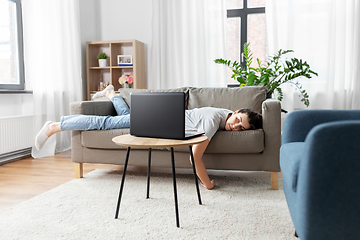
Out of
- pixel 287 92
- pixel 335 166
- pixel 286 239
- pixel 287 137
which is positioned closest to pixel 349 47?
pixel 287 92

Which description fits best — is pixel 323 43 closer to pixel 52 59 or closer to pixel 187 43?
pixel 187 43

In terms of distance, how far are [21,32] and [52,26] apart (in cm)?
34

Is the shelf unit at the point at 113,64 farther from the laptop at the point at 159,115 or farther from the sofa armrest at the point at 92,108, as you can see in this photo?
the laptop at the point at 159,115

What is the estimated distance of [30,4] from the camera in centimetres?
334

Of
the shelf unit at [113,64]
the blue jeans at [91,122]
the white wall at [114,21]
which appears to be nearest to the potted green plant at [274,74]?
the shelf unit at [113,64]

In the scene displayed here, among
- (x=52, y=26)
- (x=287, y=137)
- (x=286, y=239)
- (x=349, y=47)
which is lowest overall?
(x=286, y=239)

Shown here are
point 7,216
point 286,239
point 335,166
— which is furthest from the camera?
point 7,216

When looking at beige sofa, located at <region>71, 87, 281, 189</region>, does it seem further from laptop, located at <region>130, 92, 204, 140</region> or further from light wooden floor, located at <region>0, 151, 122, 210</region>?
laptop, located at <region>130, 92, 204, 140</region>

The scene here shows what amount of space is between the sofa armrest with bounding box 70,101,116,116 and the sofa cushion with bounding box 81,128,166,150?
0.20 metres

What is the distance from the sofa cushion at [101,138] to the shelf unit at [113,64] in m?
1.80

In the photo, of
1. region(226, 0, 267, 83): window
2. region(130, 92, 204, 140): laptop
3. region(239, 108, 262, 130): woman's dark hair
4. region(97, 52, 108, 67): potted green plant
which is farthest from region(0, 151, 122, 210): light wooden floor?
region(226, 0, 267, 83): window

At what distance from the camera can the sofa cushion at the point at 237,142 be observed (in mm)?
2070

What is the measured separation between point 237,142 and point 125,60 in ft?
8.66

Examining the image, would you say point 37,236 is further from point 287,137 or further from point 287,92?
point 287,92
